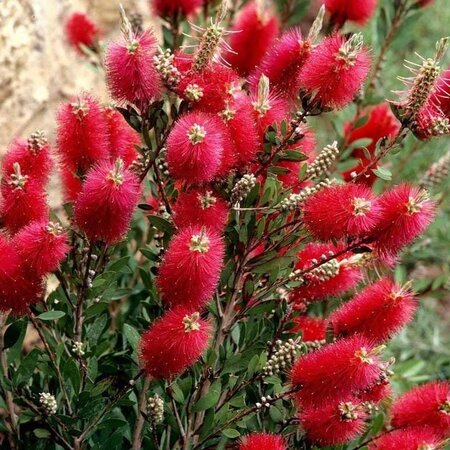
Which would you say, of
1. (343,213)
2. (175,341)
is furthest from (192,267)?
(343,213)

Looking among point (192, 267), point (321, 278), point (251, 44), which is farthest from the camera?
point (251, 44)

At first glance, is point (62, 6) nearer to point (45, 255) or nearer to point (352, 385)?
point (45, 255)

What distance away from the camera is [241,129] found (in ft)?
3.25

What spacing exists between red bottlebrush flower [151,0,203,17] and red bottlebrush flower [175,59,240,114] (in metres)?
0.44

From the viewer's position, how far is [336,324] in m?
1.09

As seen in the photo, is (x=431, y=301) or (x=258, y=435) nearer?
(x=258, y=435)

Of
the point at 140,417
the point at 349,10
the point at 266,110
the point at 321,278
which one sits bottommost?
the point at 140,417

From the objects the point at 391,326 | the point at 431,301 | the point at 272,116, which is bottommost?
the point at 431,301

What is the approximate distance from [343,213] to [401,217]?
2.7 inches

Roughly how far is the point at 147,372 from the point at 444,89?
0.50 metres

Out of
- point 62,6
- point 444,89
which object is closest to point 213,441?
point 444,89

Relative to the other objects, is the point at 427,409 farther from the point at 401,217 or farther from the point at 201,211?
the point at 201,211

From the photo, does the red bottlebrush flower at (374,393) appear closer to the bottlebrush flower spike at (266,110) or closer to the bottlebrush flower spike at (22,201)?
the bottlebrush flower spike at (266,110)

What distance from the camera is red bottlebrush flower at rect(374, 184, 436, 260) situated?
0.97m
